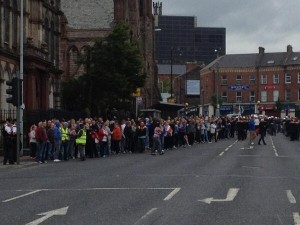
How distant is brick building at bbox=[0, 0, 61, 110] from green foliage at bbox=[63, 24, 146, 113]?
2.71 metres

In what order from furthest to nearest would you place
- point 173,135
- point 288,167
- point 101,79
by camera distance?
point 101,79, point 173,135, point 288,167

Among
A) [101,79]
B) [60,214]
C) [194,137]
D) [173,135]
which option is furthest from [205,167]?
[101,79]

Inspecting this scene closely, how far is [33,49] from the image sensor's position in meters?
45.7

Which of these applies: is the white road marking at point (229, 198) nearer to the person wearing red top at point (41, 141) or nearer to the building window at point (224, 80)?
the person wearing red top at point (41, 141)

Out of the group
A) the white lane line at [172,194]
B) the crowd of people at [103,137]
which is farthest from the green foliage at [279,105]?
the white lane line at [172,194]

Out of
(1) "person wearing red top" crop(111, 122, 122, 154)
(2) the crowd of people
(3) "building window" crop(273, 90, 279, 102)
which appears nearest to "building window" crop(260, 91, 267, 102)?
(3) "building window" crop(273, 90, 279, 102)

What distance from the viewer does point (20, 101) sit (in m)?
28.0

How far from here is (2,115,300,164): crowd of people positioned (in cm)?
2989

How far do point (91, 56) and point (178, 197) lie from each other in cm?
4016

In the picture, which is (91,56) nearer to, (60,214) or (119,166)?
(119,166)

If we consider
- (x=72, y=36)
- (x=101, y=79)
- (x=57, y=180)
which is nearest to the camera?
(x=57, y=180)

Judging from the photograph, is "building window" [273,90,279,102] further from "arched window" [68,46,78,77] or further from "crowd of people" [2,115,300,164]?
"crowd of people" [2,115,300,164]

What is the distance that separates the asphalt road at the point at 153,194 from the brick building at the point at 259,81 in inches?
3411

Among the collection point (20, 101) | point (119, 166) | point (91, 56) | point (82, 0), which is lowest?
point (119, 166)
